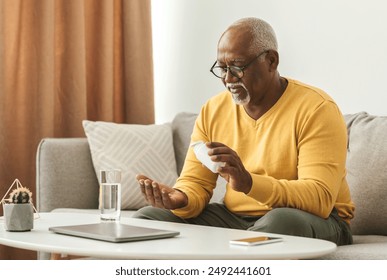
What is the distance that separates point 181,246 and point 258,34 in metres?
0.94

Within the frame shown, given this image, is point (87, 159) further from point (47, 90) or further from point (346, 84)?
point (346, 84)

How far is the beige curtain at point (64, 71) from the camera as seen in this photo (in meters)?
3.12

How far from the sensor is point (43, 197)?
2.82 m

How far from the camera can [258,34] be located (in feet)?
6.86

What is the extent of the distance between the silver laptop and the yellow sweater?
38cm

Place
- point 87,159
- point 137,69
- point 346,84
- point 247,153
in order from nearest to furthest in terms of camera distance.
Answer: point 247,153
point 346,84
point 87,159
point 137,69

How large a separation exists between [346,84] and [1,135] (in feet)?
5.10

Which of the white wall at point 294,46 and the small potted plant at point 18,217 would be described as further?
the white wall at point 294,46

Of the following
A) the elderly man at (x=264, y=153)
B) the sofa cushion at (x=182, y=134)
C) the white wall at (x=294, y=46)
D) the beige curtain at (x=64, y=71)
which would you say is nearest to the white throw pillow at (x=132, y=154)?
the sofa cushion at (x=182, y=134)

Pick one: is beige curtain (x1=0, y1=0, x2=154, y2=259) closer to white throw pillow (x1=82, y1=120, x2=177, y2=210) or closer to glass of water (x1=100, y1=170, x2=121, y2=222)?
white throw pillow (x1=82, y1=120, x2=177, y2=210)

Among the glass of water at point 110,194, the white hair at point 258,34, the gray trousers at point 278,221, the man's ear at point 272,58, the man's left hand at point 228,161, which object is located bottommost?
the gray trousers at point 278,221

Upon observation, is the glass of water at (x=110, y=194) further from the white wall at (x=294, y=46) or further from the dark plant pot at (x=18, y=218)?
the white wall at (x=294, y=46)

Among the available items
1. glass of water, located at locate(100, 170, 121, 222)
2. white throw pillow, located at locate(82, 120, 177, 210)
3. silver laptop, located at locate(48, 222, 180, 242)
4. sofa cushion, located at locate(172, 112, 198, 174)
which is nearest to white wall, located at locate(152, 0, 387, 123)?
sofa cushion, located at locate(172, 112, 198, 174)
